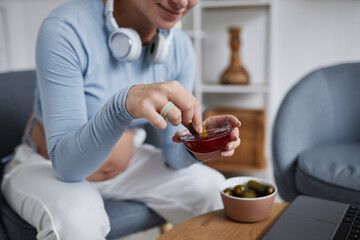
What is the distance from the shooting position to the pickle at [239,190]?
740mm

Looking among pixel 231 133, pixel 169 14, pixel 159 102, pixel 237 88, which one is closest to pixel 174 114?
pixel 159 102

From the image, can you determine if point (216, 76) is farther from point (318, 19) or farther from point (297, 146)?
point (297, 146)

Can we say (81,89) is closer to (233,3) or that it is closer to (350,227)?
(350,227)

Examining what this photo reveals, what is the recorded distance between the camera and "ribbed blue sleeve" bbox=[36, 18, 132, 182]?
0.74 metres

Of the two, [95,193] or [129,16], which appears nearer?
[95,193]

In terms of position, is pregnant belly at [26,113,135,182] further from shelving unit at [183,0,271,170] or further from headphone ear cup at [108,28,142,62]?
shelving unit at [183,0,271,170]

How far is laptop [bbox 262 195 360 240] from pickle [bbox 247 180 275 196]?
0.20 ft

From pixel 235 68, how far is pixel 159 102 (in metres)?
1.78

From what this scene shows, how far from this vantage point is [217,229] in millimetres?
712

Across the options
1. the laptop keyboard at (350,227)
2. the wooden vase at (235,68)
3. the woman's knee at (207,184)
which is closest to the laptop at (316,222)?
the laptop keyboard at (350,227)

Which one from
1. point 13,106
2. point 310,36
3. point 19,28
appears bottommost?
point 13,106

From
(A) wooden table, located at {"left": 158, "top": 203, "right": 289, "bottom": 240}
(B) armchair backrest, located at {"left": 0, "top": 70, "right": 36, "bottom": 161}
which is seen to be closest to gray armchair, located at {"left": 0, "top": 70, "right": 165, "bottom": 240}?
(B) armchair backrest, located at {"left": 0, "top": 70, "right": 36, "bottom": 161}

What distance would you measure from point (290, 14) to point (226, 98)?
744 millimetres

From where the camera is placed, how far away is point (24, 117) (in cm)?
125
